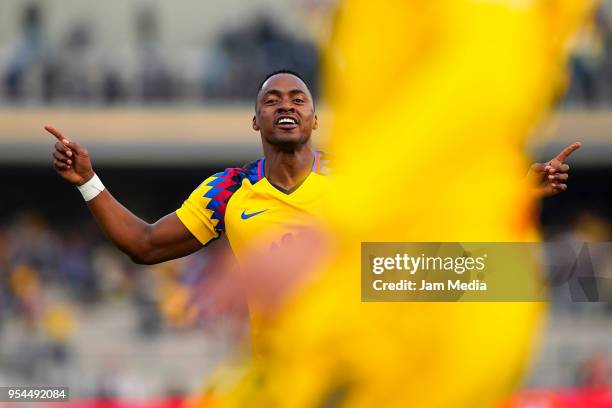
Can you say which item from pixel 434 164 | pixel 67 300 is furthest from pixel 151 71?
pixel 434 164

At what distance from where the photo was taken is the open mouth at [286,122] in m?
3.46

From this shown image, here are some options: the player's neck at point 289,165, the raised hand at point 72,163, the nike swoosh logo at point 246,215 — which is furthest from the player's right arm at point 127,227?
the player's neck at point 289,165

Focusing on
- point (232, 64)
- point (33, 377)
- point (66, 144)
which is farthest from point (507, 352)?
point (232, 64)

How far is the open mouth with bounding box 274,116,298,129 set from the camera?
3.46 m

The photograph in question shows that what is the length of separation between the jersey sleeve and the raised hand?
360 millimetres

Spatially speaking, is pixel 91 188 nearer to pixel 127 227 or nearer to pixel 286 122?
pixel 127 227

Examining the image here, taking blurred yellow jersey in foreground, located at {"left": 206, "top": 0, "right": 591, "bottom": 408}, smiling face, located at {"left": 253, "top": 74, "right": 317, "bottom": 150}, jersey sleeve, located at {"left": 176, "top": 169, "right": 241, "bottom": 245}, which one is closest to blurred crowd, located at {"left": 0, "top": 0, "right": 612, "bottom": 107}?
jersey sleeve, located at {"left": 176, "top": 169, "right": 241, "bottom": 245}

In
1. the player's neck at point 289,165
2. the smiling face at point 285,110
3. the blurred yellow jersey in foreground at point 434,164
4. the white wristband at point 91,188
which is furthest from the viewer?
the white wristband at point 91,188

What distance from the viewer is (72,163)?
3.88 m

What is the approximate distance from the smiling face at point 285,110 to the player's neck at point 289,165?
0.53 ft

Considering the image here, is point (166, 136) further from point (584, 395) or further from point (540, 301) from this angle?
point (540, 301)

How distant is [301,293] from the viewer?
192 cm

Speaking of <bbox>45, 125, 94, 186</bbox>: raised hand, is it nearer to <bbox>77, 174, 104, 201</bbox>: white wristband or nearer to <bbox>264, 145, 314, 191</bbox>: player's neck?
<bbox>77, 174, 104, 201</bbox>: white wristband

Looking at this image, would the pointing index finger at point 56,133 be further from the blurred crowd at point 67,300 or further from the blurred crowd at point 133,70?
the blurred crowd at point 133,70
